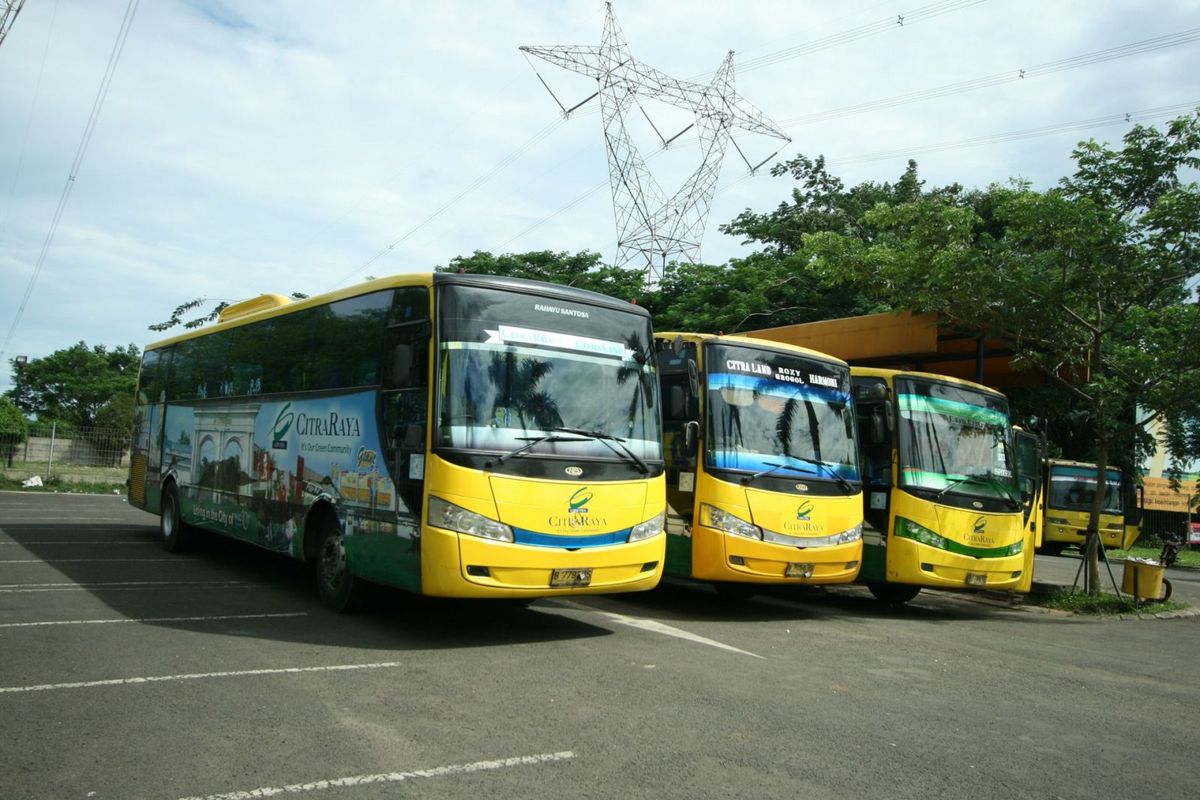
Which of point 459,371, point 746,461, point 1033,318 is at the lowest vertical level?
point 746,461

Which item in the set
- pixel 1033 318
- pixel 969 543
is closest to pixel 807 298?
pixel 1033 318

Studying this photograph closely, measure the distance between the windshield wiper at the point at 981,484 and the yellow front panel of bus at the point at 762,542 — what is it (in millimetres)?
1877

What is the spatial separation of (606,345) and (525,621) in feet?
9.12

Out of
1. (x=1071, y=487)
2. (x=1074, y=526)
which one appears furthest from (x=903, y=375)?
(x=1074, y=526)

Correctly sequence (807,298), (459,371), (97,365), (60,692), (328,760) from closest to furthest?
(328,760)
(60,692)
(459,371)
(807,298)
(97,365)

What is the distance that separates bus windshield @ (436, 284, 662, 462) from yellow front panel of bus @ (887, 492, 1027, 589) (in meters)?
4.24

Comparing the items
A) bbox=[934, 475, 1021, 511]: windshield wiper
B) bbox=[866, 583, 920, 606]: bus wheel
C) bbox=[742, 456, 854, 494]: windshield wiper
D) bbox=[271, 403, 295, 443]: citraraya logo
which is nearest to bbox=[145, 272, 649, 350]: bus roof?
bbox=[271, 403, 295, 443]: citraraya logo

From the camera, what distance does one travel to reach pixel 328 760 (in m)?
4.91

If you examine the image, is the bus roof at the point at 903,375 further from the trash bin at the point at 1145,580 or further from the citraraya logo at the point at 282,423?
the citraraya logo at the point at 282,423

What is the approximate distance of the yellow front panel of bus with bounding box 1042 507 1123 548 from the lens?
97.1 feet

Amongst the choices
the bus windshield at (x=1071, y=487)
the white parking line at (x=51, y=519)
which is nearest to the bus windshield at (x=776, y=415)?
the white parking line at (x=51, y=519)

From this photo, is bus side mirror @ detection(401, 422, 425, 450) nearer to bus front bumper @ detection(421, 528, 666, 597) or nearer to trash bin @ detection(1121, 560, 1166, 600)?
bus front bumper @ detection(421, 528, 666, 597)

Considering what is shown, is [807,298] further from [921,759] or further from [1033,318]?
[921,759]

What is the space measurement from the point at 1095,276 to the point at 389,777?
12020 mm
